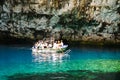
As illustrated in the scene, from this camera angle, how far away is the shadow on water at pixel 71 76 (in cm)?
2333

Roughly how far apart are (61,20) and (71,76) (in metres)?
18.1

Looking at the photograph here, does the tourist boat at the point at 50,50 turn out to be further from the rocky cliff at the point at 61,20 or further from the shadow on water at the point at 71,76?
the shadow on water at the point at 71,76

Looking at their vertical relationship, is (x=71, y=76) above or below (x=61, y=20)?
below

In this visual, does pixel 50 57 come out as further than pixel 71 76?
Yes

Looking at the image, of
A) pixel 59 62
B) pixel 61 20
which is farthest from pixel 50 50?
pixel 59 62

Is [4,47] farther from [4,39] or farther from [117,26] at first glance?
[117,26]

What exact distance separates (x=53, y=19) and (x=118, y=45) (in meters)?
8.99

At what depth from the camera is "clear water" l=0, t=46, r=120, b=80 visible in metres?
26.7

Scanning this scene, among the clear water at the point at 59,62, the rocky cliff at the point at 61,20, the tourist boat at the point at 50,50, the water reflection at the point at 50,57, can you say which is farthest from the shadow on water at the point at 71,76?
the rocky cliff at the point at 61,20

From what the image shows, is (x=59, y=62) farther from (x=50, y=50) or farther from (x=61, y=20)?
(x=61, y=20)

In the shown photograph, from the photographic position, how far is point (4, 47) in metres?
40.8

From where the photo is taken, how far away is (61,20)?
4144 centimetres

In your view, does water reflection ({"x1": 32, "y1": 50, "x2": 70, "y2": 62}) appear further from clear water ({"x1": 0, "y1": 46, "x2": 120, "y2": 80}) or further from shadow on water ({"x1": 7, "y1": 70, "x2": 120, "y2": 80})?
shadow on water ({"x1": 7, "y1": 70, "x2": 120, "y2": 80})

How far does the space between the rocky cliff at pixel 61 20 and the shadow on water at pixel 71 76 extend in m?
15.2
